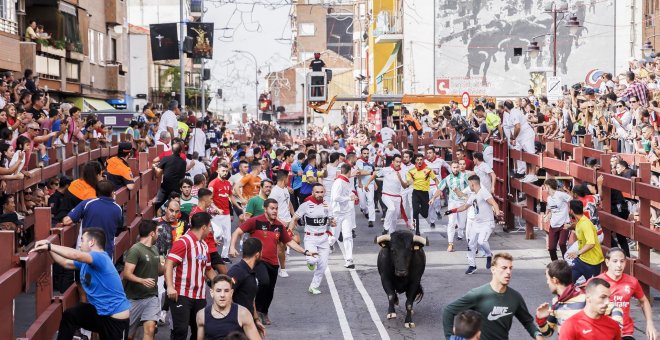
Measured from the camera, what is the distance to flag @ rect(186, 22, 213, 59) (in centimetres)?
3994

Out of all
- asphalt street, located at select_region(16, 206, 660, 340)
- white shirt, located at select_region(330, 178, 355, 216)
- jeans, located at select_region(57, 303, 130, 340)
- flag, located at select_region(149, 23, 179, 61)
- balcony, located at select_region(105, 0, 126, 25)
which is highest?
balcony, located at select_region(105, 0, 126, 25)

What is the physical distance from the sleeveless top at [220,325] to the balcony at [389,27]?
58828 mm

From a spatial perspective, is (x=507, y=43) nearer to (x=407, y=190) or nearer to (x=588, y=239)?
(x=407, y=190)

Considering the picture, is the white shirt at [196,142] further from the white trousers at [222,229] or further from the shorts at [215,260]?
the shorts at [215,260]

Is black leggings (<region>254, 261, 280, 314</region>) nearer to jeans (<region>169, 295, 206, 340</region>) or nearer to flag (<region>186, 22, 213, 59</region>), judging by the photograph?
jeans (<region>169, 295, 206, 340</region>)

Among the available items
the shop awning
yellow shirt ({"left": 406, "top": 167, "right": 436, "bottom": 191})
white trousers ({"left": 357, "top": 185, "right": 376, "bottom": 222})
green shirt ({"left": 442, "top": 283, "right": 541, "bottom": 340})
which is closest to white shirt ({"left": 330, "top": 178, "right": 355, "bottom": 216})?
yellow shirt ({"left": 406, "top": 167, "right": 436, "bottom": 191})

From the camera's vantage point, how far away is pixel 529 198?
78.4 ft

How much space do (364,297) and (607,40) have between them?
46.8 m

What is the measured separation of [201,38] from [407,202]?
54.5 ft

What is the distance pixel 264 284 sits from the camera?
47.8 feet

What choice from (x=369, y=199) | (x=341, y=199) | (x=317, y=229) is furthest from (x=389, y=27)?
(x=317, y=229)

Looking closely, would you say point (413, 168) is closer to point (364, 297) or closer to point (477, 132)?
point (477, 132)

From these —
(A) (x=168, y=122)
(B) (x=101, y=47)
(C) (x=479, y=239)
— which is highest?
(B) (x=101, y=47)

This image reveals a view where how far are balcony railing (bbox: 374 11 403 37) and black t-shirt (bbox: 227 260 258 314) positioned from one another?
189 ft
